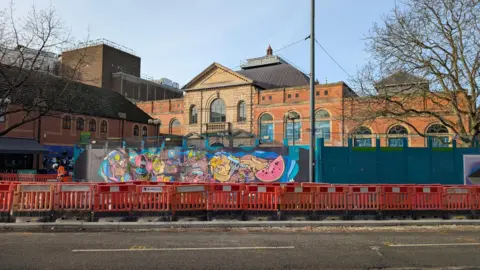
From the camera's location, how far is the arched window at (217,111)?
5297 cm

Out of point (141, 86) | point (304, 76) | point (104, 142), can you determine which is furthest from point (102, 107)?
point (304, 76)

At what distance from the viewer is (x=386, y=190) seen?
10.9 m

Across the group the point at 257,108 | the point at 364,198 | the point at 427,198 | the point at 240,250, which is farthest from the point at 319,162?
the point at 257,108

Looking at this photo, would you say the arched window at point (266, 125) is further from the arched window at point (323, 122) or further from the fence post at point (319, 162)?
the fence post at point (319, 162)

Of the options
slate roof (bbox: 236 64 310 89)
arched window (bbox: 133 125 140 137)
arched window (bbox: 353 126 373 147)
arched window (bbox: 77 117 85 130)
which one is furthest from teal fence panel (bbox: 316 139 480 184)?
slate roof (bbox: 236 64 310 89)

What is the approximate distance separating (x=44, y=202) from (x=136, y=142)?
1082cm

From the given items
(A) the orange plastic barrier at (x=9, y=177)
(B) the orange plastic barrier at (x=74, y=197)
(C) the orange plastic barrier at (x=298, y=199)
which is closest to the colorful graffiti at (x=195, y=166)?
(A) the orange plastic barrier at (x=9, y=177)

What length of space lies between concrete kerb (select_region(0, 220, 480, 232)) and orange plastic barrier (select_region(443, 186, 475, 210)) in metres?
0.62

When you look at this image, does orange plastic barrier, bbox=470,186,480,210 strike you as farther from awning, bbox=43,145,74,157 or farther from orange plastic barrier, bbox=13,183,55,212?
awning, bbox=43,145,74,157

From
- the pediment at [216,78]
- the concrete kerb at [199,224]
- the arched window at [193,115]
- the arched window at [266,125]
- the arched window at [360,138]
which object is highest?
the pediment at [216,78]

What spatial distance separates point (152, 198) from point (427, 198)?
8.37m

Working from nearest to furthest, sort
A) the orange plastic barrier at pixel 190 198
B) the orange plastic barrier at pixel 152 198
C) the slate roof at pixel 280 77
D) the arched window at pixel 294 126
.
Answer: the orange plastic barrier at pixel 152 198, the orange plastic barrier at pixel 190 198, the arched window at pixel 294 126, the slate roof at pixel 280 77

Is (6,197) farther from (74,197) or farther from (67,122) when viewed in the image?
(67,122)

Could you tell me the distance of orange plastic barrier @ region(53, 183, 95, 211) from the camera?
9969 mm
